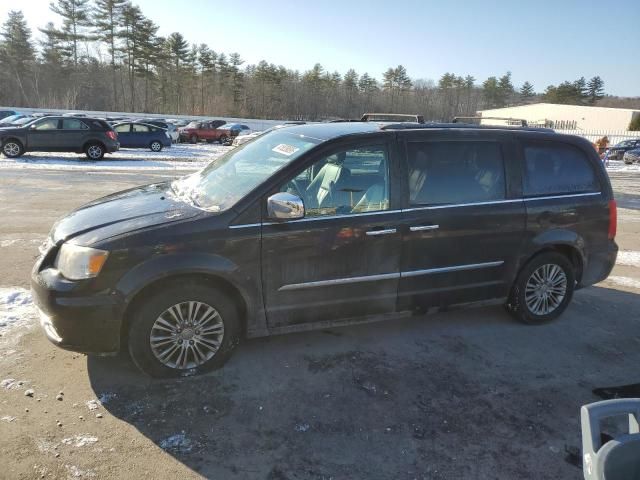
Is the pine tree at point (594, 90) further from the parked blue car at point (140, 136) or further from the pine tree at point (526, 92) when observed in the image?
the parked blue car at point (140, 136)

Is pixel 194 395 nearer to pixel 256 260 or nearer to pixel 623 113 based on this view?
pixel 256 260

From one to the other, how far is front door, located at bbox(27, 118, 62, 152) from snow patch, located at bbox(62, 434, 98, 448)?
19.0 metres

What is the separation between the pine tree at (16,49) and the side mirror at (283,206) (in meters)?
71.7

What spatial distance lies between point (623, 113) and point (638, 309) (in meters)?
68.4

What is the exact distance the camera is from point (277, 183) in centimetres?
364

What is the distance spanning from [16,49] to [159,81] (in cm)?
1747

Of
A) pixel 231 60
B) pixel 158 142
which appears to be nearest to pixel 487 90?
pixel 231 60

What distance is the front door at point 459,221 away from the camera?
13.2 feet

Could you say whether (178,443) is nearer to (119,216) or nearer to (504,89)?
(119,216)

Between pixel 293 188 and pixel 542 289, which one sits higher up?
pixel 293 188

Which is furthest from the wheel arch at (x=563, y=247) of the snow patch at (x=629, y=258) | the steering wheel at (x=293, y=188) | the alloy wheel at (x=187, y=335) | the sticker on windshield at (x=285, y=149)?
the snow patch at (x=629, y=258)

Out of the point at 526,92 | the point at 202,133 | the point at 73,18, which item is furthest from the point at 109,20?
A: the point at 526,92

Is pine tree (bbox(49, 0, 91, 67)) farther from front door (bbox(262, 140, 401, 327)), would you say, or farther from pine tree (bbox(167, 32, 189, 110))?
front door (bbox(262, 140, 401, 327))

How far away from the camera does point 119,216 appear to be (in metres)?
3.62
